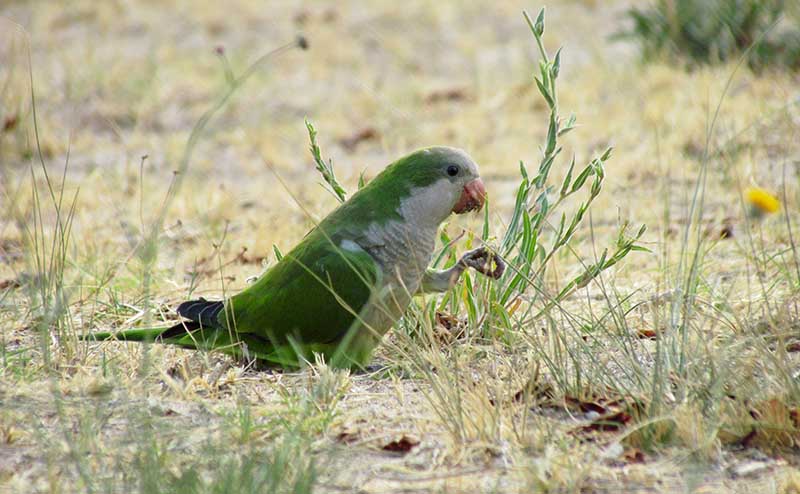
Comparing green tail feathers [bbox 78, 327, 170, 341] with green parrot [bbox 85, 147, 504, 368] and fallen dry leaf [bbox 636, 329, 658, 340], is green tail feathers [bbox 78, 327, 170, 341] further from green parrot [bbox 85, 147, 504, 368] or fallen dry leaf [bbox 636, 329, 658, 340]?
fallen dry leaf [bbox 636, 329, 658, 340]

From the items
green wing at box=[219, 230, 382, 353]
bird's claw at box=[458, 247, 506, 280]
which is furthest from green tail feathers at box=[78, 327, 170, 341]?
bird's claw at box=[458, 247, 506, 280]

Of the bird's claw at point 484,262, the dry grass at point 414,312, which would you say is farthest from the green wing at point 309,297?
the bird's claw at point 484,262

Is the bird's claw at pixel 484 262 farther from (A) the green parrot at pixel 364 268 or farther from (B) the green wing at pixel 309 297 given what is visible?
(B) the green wing at pixel 309 297

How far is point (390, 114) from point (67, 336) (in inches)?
168

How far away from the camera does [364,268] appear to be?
3.24 metres

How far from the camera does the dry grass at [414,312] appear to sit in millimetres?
2619

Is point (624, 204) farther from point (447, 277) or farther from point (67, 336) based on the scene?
point (67, 336)

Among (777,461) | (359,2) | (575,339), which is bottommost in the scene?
(777,461)

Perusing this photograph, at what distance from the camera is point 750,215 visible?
4.66m

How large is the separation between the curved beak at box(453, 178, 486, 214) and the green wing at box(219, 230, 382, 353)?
343 mm

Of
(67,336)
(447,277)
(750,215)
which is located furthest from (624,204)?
(67,336)

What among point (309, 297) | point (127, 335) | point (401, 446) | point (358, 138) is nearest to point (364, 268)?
point (309, 297)

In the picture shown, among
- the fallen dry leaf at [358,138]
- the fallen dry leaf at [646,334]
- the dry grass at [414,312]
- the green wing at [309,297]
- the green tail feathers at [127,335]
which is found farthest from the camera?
the fallen dry leaf at [358,138]

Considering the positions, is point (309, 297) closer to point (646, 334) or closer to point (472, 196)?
point (472, 196)
